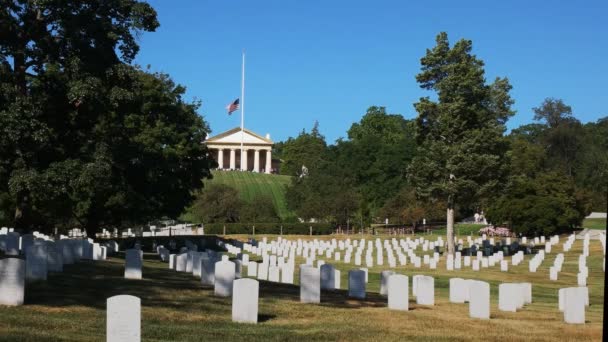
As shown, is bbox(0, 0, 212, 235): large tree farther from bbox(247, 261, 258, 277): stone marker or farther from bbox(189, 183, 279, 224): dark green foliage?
bbox(189, 183, 279, 224): dark green foliage

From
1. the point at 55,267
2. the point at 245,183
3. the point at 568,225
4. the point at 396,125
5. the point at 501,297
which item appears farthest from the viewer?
the point at 396,125

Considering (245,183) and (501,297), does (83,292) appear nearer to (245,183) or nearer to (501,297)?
(501,297)

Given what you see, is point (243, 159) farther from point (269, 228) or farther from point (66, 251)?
point (66, 251)

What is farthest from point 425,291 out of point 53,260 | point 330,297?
point 53,260

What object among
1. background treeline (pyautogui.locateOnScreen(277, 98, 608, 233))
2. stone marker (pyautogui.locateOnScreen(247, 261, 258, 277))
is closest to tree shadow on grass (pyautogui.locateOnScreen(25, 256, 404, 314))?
stone marker (pyautogui.locateOnScreen(247, 261, 258, 277))

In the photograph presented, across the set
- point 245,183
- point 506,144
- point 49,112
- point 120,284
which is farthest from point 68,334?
point 245,183

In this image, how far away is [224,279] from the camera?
1730 cm

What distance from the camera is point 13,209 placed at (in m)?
40.0

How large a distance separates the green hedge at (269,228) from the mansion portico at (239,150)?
90.6 m

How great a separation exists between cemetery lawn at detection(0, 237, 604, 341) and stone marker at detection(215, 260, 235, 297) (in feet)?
1.07

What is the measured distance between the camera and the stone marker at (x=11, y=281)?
1331 cm

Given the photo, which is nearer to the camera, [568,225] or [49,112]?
[49,112]

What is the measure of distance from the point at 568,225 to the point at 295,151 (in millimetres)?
96275

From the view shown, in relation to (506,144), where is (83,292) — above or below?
below
